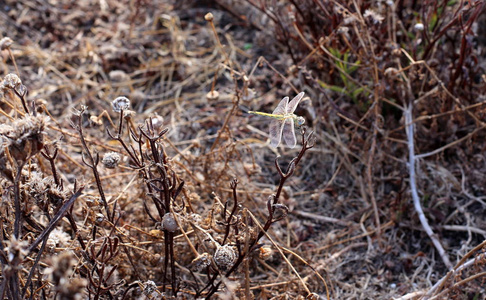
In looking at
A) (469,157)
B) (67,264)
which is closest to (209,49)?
(469,157)

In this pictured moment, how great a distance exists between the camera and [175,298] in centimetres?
161

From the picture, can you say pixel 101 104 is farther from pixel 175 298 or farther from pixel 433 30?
pixel 433 30

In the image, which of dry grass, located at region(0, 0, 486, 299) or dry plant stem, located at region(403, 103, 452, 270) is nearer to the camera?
dry grass, located at region(0, 0, 486, 299)

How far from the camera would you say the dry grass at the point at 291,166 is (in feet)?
5.33

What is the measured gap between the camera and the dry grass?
5.33 feet

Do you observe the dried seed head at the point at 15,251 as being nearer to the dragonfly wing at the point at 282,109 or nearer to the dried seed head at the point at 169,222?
the dried seed head at the point at 169,222

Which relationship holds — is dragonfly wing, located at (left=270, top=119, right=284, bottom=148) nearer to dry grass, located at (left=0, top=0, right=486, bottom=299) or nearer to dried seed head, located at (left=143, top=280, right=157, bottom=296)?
dry grass, located at (left=0, top=0, right=486, bottom=299)

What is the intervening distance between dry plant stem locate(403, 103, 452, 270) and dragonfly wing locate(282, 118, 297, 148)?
98 cm

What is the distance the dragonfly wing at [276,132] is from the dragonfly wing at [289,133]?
0.04ft

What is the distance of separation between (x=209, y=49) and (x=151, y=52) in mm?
400

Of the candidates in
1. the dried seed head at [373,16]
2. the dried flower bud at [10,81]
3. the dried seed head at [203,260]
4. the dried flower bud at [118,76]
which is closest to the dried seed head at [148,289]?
the dried seed head at [203,260]

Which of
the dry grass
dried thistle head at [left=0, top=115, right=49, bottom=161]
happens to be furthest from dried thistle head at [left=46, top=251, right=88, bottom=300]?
the dry grass

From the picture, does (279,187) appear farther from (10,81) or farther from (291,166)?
(10,81)

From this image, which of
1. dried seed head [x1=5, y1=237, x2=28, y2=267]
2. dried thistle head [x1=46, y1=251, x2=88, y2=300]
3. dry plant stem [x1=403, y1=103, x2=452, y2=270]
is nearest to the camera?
dried thistle head [x1=46, y1=251, x2=88, y2=300]
